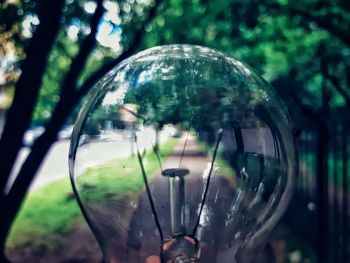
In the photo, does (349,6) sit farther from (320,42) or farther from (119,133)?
(119,133)

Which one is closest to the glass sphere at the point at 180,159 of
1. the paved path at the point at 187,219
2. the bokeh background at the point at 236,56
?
the paved path at the point at 187,219

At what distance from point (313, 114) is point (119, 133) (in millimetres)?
2413

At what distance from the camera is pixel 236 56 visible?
9.06ft

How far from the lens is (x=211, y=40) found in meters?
3.50

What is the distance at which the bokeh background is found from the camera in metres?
2.43

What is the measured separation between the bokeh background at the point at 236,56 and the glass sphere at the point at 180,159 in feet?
4.41

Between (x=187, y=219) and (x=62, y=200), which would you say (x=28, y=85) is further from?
(x=62, y=200)

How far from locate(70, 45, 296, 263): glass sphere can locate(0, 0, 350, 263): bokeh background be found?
1344 mm

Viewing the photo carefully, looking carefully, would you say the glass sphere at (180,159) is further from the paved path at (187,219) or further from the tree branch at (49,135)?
the tree branch at (49,135)

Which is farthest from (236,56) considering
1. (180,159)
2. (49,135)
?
(180,159)

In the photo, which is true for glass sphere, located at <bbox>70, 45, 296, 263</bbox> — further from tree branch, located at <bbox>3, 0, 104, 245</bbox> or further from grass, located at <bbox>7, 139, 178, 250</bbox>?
tree branch, located at <bbox>3, 0, 104, 245</bbox>

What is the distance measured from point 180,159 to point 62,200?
22.9 ft

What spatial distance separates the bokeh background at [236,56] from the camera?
2.43 metres

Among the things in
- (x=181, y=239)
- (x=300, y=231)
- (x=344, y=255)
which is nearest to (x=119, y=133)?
(x=181, y=239)
